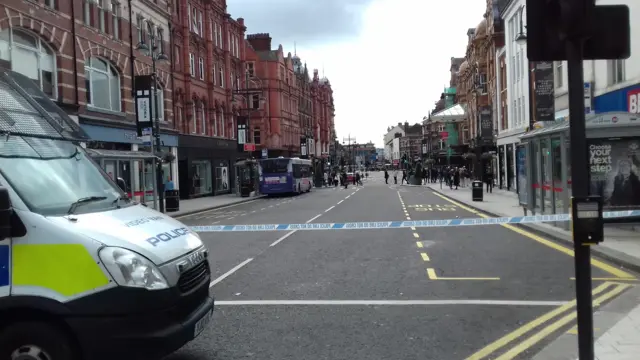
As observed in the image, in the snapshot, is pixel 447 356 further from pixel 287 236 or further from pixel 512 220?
pixel 287 236

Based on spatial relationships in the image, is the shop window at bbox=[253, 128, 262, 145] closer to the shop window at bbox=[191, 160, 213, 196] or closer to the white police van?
the shop window at bbox=[191, 160, 213, 196]

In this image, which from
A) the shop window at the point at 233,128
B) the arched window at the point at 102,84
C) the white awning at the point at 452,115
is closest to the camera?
the arched window at the point at 102,84

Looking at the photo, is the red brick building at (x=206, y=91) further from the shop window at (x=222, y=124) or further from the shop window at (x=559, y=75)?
the shop window at (x=559, y=75)

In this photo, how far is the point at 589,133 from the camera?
43.0 ft

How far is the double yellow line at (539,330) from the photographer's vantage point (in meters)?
5.06

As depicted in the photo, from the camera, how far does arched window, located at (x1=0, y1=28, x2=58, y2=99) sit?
831 inches

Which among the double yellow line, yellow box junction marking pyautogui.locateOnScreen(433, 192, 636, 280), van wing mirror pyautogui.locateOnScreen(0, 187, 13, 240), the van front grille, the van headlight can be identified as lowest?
yellow box junction marking pyautogui.locateOnScreen(433, 192, 636, 280)

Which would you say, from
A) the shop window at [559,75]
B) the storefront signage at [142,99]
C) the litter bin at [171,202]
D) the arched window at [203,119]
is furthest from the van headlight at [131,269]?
the arched window at [203,119]

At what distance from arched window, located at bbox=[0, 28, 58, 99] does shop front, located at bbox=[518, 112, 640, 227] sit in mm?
19855

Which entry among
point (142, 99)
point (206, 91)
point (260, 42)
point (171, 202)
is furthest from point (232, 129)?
point (260, 42)

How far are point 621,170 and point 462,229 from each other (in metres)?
4.33

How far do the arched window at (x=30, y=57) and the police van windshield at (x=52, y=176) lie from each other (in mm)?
18638

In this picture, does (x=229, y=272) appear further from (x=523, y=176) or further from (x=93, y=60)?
(x=93, y=60)

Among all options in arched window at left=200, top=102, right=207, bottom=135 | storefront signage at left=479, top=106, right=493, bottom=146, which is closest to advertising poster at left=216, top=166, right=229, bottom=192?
arched window at left=200, top=102, right=207, bottom=135
